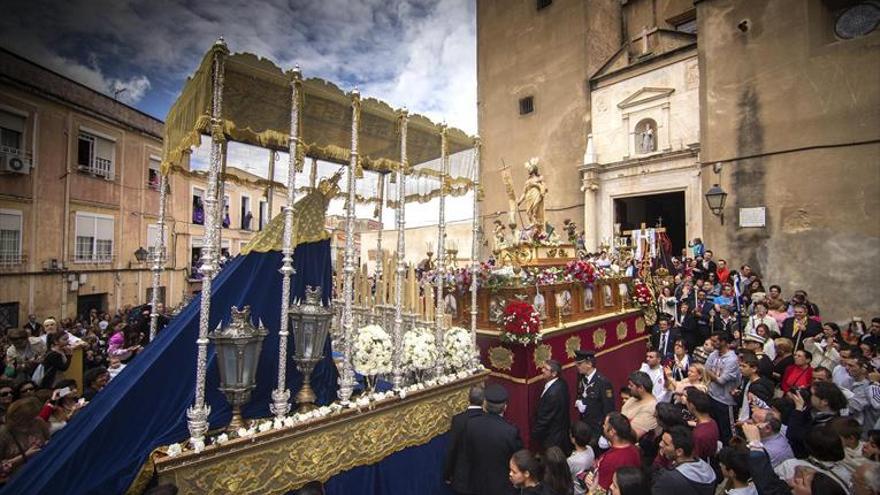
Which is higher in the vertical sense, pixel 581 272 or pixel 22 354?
pixel 581 272

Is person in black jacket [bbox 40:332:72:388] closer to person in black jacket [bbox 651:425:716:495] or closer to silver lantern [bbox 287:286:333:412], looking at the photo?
silver lantern [bbox 287:286:333:412]

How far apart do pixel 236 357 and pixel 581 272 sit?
20.4 feet

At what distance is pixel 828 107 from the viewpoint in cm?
1030

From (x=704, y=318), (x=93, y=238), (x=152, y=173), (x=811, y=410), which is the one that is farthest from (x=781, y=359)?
(x=152, y=173)

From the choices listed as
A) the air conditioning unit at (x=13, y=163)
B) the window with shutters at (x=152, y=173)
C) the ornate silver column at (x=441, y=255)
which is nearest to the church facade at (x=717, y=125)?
the ornate silver column at (x=441, y=255)

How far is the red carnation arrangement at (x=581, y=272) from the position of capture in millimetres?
7606

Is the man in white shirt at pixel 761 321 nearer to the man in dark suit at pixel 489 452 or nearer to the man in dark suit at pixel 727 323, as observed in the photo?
the man in dark suit at pixel 727 323

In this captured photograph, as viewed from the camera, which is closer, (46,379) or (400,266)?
(400,266)

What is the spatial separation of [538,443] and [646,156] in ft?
38.5

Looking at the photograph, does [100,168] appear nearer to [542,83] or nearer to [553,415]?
[542,83]

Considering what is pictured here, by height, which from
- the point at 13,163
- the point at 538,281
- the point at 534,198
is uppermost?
the point at 13,163

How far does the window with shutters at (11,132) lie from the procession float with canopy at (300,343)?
13.2 m

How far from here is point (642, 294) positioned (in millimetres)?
9219

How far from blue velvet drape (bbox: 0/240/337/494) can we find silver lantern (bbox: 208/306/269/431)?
392mm
